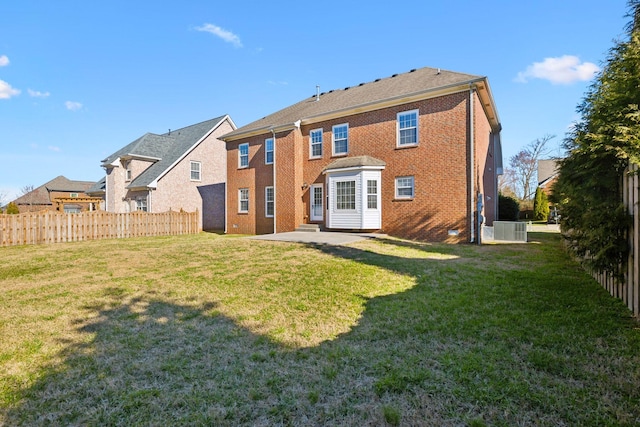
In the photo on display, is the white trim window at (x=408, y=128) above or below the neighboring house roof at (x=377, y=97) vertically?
below

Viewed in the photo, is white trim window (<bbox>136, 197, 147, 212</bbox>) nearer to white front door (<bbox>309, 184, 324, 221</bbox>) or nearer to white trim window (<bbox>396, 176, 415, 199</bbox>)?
white front door (<bbox>309, 184, 324, 221</bbox>)

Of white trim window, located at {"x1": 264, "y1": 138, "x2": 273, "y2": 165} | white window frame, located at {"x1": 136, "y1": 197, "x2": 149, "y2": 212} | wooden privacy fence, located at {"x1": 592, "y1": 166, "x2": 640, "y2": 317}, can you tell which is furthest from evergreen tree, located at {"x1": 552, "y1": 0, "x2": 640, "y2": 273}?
white window frame, located at {"x1": 136, "y1": 197, "x2": 149, "y2": 212}

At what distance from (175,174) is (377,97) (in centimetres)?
1658

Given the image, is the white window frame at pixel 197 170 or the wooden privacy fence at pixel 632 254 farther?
the white window frame at pixel 197 170

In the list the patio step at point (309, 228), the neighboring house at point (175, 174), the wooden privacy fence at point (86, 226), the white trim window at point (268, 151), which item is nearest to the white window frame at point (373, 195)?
the patio step at point (309, 228)

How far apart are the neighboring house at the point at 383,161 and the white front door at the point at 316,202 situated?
0.18ft

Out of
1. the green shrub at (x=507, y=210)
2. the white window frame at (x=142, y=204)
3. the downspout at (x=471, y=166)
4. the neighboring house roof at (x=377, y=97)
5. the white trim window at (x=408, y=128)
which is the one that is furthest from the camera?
the white window frame at (x=142, y=204)

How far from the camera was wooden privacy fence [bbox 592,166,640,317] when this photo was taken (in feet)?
13.9

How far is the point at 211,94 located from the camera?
1881cm

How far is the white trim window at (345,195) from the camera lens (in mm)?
15352

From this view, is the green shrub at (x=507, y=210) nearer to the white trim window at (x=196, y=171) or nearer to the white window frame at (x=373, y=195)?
the white window frame at (x=373, y=195)

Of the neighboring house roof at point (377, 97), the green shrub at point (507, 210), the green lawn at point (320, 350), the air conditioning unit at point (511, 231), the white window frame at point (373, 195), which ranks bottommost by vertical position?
the green lawn at point (320, 350)

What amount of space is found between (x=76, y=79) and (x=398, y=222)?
735 inches

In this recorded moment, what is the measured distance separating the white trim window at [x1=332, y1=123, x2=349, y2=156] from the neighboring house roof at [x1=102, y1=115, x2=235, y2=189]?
44.1ft
